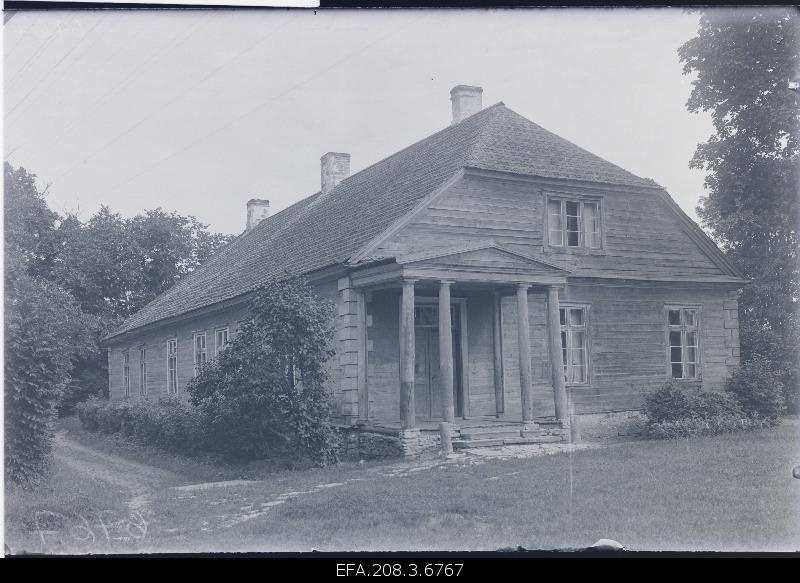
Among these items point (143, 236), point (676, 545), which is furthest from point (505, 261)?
point (143, 236)

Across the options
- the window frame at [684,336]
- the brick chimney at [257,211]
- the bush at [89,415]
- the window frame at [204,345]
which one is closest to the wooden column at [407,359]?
the window frame at [684,336]

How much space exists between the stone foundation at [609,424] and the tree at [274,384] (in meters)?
6.68

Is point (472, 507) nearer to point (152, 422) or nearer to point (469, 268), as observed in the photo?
point (469, 268)

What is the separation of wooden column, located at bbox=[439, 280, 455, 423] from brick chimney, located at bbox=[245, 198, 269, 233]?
17.4 m

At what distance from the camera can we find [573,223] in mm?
18297

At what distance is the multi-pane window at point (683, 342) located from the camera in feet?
63.5

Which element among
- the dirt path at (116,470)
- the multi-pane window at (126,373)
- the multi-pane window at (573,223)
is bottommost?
the dirt path at (116,470)

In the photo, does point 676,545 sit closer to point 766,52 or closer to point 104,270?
point 766,52

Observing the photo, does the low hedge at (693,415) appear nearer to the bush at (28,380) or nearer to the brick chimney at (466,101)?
the brick chimney at (466,101)

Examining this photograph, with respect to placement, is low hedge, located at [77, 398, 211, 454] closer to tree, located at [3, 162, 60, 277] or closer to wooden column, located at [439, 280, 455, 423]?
tree, located at [3, 162, 60, 277]

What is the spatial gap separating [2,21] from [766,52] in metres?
13.6

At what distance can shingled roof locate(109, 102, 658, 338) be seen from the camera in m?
17.1
